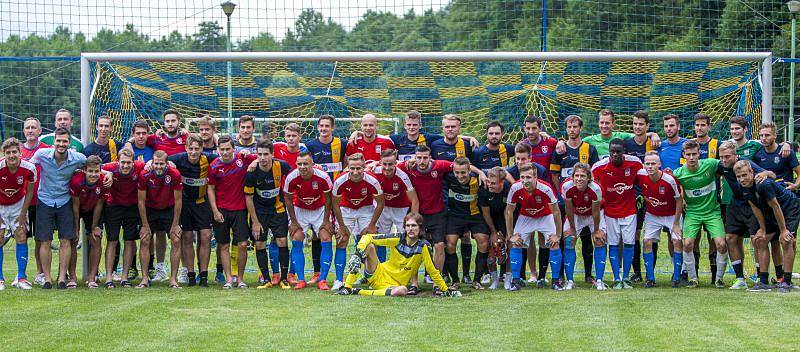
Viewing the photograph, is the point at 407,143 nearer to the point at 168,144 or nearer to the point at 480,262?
the point at 480,262

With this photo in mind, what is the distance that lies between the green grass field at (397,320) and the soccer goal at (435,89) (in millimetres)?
3706

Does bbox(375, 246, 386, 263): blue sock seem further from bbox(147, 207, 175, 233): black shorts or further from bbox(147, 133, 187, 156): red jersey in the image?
bbox(147, 133, 187, 156): red jersey

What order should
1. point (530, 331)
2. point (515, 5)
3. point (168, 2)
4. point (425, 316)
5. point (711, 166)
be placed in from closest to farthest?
point (530, 331) → point (425, 316) → point (711, 166) → point (168, 2) → point (515, 5)

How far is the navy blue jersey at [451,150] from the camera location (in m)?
11.8

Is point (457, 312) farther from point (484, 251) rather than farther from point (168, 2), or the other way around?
point (168, 2)

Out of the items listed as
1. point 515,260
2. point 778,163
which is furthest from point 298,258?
point 778,163

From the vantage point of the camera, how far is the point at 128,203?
1151cm

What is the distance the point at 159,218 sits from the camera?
456 inches

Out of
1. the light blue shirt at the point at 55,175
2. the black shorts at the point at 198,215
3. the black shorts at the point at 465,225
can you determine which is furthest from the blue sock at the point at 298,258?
the light blue shirt at the point at 55,175

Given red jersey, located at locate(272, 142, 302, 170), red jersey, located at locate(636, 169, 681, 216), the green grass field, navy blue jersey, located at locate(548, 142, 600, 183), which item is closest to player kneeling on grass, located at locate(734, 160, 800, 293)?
the green grass field

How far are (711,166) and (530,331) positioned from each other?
164 inches

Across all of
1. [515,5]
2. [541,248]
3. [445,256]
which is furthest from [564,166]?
[515,5]

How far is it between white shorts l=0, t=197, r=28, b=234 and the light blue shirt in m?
0.29

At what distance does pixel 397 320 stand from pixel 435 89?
22.6ft
